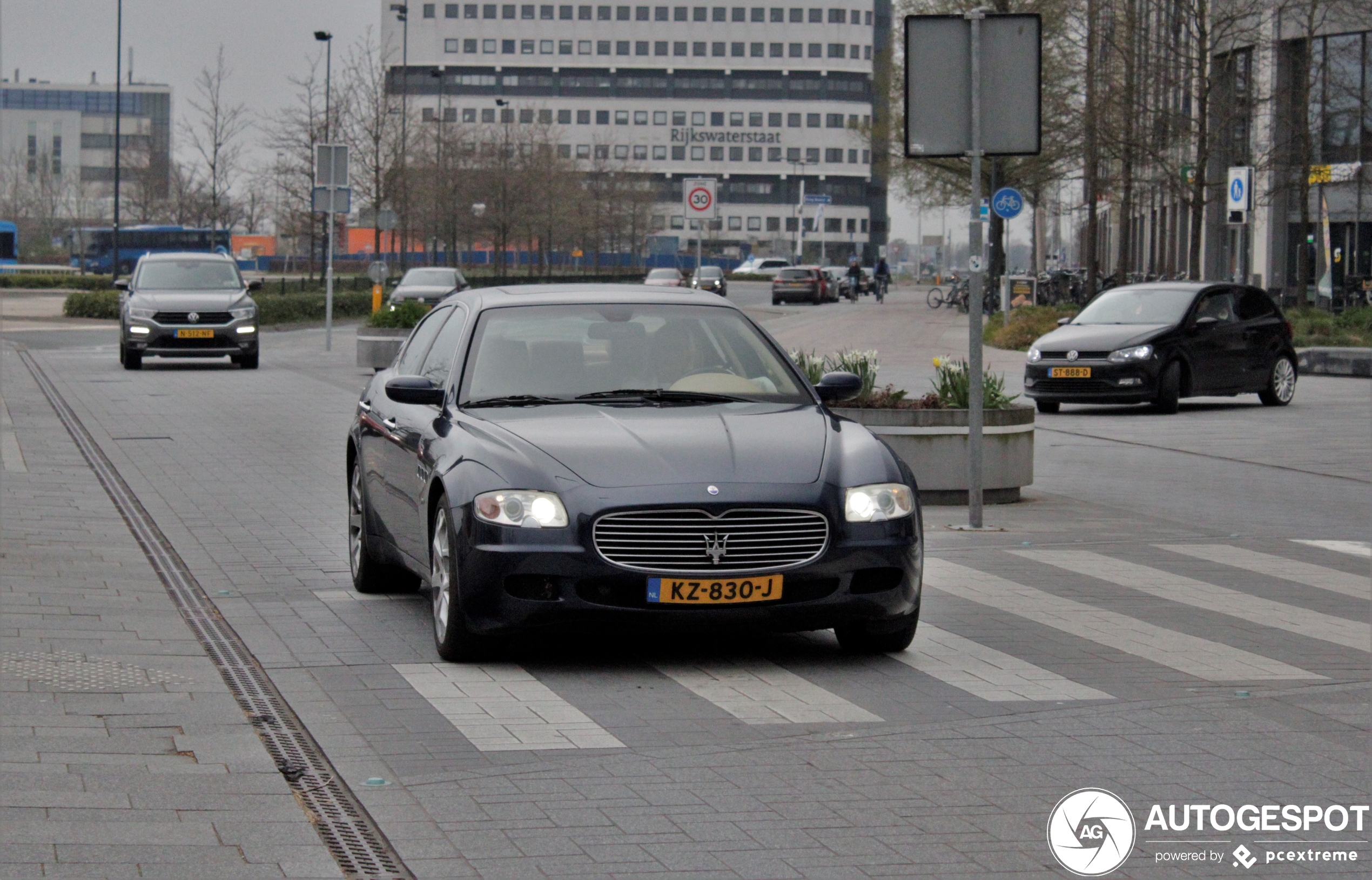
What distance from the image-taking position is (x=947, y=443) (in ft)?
42.0

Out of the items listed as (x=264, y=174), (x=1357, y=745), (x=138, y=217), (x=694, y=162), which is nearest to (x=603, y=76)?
(x=694, y=162)

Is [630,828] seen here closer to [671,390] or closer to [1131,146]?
[671,390]

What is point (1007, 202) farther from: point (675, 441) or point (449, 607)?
point (449, 607)

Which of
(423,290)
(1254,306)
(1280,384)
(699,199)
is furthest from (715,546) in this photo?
(423,290)

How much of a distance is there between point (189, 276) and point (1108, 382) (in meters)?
14.7

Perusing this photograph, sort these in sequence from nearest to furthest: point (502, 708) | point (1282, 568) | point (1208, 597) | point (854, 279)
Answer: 1. point (502, 708)
2. point (1208, 597)
3. point (1282, 568)
4. point (854, 279)

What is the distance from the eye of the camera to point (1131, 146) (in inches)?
1416

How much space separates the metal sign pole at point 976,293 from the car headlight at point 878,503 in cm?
347

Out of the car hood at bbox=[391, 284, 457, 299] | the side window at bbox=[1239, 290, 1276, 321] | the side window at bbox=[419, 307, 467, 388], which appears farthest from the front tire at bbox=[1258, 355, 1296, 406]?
the car hood at bbox=[391, 284, 457, 299]

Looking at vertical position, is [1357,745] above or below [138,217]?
below

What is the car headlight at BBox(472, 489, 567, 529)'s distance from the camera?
687 centimetres

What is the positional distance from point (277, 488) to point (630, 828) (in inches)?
348

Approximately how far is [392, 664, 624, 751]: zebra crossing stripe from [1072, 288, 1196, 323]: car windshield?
16.1m

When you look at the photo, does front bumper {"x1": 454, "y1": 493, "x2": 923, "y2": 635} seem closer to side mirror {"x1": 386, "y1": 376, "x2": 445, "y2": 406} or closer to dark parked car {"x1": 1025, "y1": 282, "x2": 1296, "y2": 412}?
side mirror {"x1": 386, "y1": 376, "x2": 445, "y2": 406}
